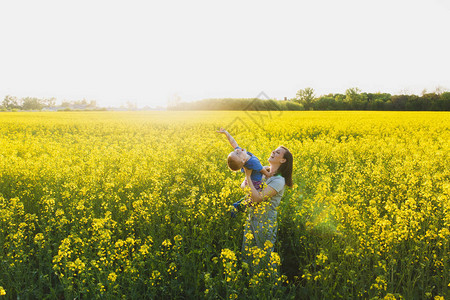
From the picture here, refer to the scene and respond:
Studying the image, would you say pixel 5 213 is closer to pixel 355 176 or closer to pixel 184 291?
pixel 184 291

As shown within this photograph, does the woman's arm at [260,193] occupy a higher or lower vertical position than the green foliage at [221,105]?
lower

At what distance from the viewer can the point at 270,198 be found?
3.92m

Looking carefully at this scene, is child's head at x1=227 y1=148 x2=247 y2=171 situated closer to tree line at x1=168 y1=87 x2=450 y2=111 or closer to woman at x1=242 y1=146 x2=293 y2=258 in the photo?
woman at x1=242 y1=146 x2=293 y2=258

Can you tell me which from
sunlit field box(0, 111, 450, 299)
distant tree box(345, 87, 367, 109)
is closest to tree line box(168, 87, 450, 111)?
distant tree box(345, 87, 367, 109)

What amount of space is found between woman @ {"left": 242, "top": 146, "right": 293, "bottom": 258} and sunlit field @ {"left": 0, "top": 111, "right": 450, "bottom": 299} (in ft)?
0.73

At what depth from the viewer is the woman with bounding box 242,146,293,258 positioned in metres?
3.59

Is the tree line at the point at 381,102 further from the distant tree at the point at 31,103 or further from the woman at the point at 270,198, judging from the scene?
the distant tree at the point at 31,103

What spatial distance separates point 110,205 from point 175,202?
3.41ft

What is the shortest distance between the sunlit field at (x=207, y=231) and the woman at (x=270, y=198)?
223 mm

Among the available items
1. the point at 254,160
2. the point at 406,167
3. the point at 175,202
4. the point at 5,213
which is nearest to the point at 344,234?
the point at 254,160

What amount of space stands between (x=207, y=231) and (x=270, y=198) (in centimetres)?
91

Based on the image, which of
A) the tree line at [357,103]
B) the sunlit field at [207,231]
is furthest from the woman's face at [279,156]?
the tree line at [357,103]

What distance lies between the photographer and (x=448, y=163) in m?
7.53

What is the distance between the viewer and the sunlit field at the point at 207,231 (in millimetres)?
3111
